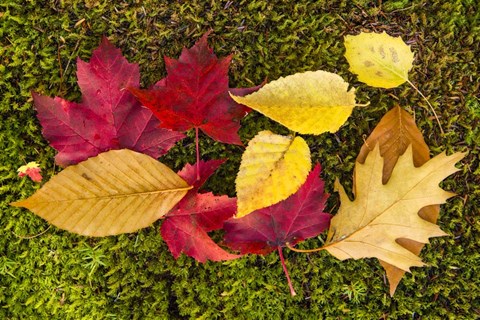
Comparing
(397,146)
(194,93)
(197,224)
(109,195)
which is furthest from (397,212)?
(109,195)

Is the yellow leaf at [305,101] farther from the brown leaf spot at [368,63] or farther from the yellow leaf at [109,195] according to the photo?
the yellow leaf at [109,195]

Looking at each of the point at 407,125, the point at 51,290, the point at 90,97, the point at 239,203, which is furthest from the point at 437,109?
the point at 51,290

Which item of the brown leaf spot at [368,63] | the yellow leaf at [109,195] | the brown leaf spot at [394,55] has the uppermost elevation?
the brown leaf spot at [394,55]

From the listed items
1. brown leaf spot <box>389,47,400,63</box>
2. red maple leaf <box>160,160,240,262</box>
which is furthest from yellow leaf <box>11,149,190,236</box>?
brown leaf spot <box>389,47,400,63</box>

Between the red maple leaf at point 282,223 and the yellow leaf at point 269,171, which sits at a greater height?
the yellow leaf at point 269,171

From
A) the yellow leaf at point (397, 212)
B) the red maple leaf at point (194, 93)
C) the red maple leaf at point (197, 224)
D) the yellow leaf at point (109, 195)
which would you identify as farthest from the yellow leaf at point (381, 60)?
the yellow leaf at point (109, 195)

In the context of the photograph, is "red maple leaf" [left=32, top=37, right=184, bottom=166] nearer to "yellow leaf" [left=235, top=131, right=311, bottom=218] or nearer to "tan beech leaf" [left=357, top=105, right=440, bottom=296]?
"yellow leaf" [left=235, top=131, right=311, bottom=218]
